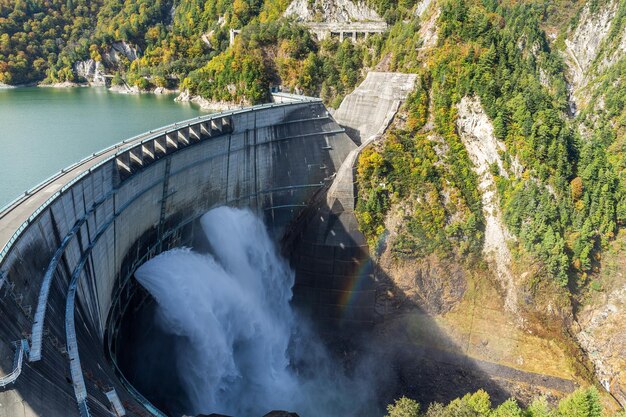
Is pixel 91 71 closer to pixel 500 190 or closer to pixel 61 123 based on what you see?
pixel 61 123

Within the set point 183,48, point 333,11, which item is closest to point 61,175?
point 333,11

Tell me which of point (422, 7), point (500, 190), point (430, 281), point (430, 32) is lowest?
point (430, 281)

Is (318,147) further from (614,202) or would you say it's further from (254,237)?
(614,202)

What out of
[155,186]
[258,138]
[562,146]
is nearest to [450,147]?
[562,146]

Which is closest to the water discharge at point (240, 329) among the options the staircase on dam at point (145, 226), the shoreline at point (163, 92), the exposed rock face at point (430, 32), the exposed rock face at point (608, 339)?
the staircase on dam at point (145, 226)

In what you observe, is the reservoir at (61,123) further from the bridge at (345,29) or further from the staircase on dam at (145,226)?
the bridge at (345,29)

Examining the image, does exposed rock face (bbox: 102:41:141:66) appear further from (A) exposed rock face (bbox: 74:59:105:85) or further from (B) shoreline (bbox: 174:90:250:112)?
(B) shoreline (bbox: 174:90:250:112)
